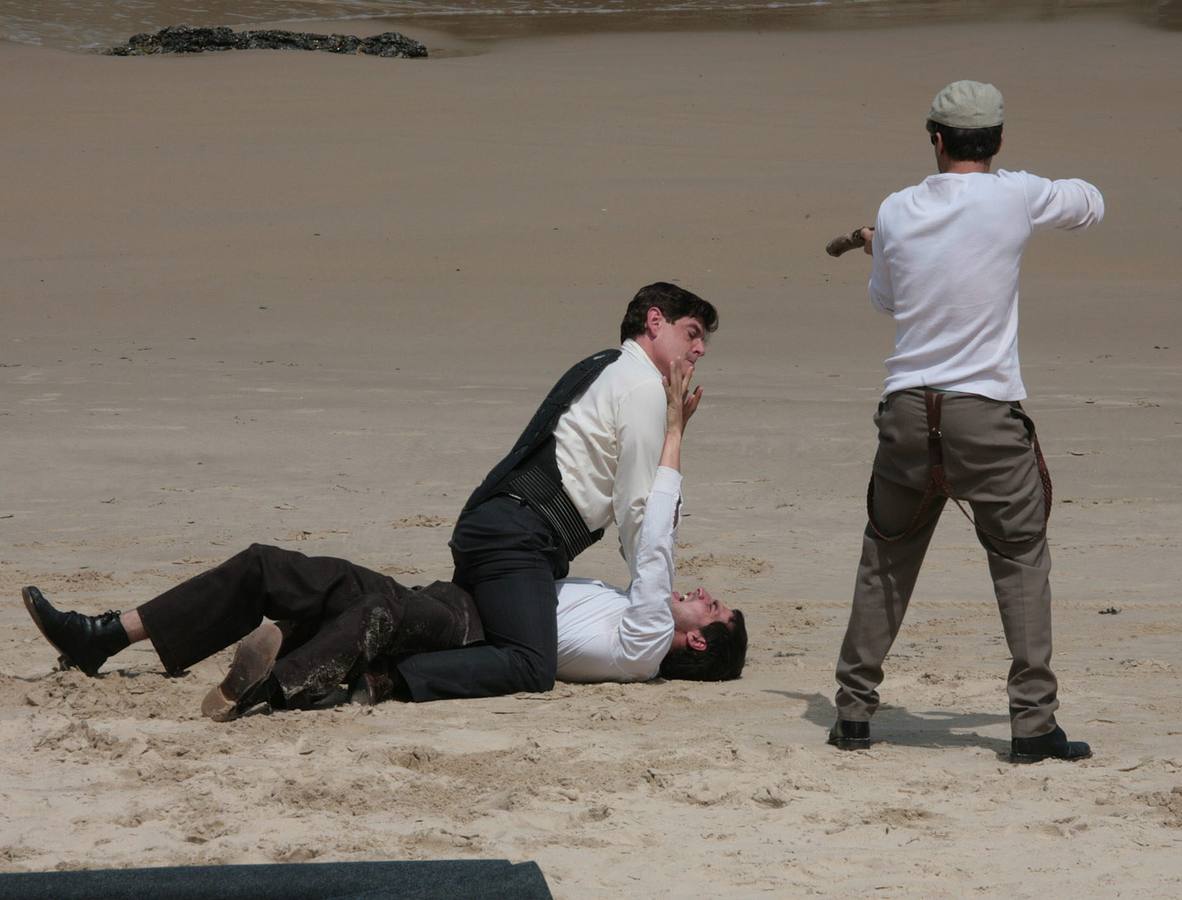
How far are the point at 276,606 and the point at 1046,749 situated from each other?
2188 mm

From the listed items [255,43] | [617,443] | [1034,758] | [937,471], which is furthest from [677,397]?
[255,43]

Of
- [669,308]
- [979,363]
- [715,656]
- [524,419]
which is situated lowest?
[524,419]

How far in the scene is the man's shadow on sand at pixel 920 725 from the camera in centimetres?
422

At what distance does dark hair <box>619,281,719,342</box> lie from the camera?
16.0 ft

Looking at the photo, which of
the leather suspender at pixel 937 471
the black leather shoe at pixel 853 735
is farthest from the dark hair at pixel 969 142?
the black leather shoe at pixel 853 735

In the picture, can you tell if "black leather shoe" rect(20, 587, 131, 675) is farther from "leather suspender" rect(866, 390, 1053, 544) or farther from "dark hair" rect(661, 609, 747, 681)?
"leather suspender" rect(866, 390, 1053, 544)

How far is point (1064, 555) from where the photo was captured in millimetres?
6410

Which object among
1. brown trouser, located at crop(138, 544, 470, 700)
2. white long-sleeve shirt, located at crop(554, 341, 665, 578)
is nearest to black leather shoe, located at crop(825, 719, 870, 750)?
white long-sleeve shirt, located at crop(554, 341, 665, 578)

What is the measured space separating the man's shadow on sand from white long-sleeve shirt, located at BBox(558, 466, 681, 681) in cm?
51

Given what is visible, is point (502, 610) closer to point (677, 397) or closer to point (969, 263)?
point (677, 397)

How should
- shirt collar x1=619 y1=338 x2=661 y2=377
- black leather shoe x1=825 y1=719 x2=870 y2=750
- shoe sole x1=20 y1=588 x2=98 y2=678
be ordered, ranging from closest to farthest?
1. black leather shoe x1=825 y1=719 x2=870 y2=750
2. shoe sole x1=20 y1=588 x2=98 y2=678
3. shirt collar x1=619 y1=338 x2=661 y2=377

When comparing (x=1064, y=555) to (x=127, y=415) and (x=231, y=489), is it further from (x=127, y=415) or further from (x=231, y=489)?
(x=127, y=415)

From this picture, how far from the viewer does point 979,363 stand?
12.7 ft

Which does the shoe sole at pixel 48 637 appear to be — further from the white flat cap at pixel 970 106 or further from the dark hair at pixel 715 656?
the white flat cap at pixel 970 106
